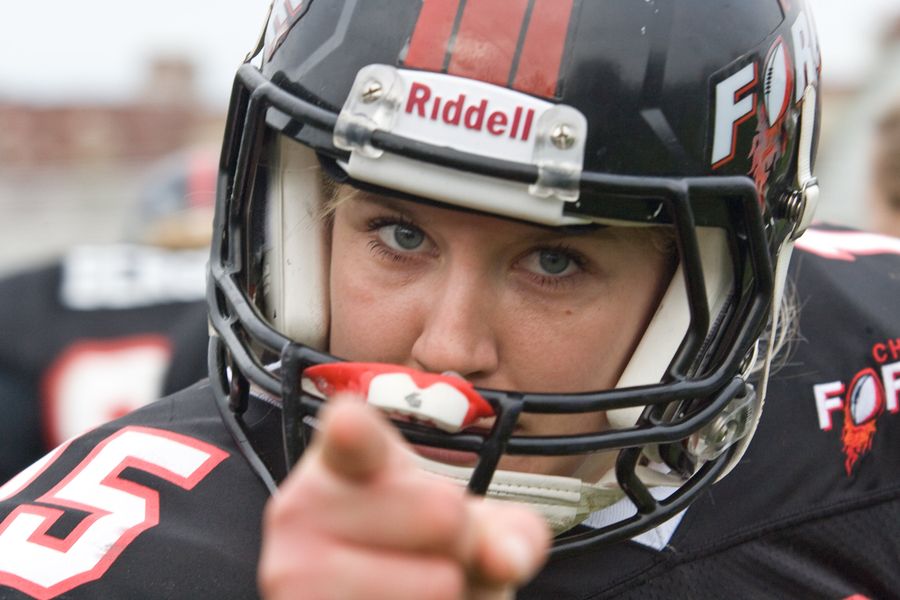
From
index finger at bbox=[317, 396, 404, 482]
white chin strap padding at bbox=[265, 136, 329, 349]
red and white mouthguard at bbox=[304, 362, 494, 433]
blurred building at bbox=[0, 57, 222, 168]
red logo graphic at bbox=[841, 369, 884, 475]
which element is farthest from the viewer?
blurred building at bbox=[0, 57, 222, 168]

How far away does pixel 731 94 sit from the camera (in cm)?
148

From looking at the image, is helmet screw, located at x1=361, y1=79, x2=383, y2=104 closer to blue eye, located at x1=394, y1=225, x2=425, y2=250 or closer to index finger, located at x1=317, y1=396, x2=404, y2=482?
blue eye, located at x1=394, y1=225, x2=425, y2=250

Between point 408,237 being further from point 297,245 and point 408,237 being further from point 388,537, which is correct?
point 388,537

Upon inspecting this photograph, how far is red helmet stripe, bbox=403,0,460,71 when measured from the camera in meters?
1.40

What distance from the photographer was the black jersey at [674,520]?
1404 mm

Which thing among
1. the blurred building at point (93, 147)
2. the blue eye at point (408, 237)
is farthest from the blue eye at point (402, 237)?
the blurred building at point (93, 147)

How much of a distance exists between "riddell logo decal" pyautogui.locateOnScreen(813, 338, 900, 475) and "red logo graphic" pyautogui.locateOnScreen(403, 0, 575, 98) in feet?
2.50

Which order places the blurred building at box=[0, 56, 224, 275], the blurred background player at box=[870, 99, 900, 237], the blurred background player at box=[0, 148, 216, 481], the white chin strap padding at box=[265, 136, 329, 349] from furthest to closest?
the blurred building at box=[0, 56, 224, 275] → the blurred background player at box=[0, 148, 216, 481] → the blurred background player at box=[870, 99, 900, 237] → the white chin strap padding at box=[265, 136, 329, 349]

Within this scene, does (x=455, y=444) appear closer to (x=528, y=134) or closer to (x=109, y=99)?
(x=528, y=134)

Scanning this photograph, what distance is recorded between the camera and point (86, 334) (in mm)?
3779

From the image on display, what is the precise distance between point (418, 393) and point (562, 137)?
316mm

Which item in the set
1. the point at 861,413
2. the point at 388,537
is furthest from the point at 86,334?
the point at 388,537

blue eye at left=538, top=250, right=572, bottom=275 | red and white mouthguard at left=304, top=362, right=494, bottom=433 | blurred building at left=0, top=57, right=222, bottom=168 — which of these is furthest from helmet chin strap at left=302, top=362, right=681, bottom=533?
blurred building at left=0, top=57, right=222, bottom=168

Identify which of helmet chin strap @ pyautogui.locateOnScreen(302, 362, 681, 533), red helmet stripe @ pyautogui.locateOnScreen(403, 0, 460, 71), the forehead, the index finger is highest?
red helmet stripe @ pyautogui.locateOnScreen(403, 0, 460, 71)
